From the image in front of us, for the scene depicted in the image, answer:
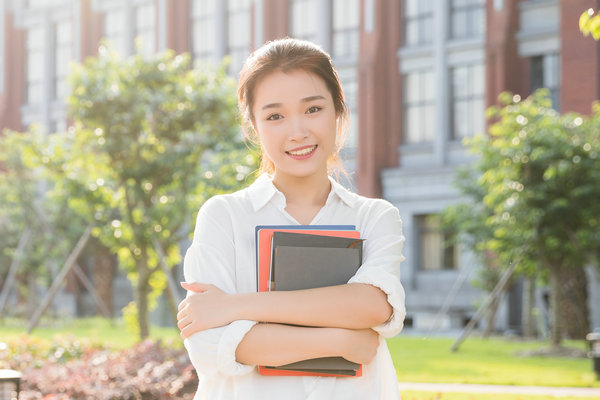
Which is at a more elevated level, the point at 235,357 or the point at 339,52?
the point at 339,52

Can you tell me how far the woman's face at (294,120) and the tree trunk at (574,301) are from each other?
18210 millimetres

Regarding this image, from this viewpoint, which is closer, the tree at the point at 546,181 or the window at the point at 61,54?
the tree at the point at 546,181

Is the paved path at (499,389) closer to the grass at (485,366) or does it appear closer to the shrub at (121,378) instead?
the grass at (485,366)

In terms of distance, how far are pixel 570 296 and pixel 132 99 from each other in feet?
36.4

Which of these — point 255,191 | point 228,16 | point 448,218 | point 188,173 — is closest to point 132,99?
point 188,173

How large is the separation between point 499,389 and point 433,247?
1860cm

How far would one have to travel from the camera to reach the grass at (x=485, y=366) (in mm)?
11430

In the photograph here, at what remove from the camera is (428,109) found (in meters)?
29.2

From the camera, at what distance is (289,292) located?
2.41 metres

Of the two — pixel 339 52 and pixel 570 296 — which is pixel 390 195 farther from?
pixel 570 296

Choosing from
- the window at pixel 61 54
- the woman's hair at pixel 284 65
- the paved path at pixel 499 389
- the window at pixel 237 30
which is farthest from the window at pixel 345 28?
the woman's hair at pixel 284 65

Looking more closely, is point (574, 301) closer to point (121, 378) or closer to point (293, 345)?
point (121, 378)

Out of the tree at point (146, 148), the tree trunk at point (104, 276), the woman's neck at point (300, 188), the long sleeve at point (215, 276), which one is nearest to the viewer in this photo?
the long sleeve at point (215, 276)

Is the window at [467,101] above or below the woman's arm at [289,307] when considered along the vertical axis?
above
